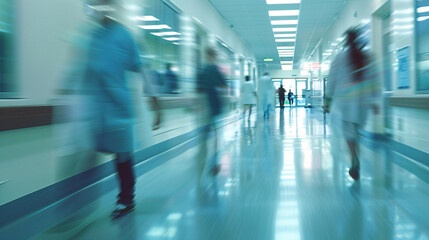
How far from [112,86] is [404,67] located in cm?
531

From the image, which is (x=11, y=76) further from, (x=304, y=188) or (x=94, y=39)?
(x=304, y=188)

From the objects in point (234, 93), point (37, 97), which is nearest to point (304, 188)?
point (37, 97)

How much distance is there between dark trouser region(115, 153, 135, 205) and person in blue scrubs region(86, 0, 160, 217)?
3.0 inches

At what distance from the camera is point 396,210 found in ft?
8.68

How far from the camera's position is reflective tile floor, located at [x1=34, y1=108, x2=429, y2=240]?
2.25 m

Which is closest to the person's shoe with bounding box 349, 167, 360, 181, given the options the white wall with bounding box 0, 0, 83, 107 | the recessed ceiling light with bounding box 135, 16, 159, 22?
the white wall with bounding box 0, 0, 83, 107

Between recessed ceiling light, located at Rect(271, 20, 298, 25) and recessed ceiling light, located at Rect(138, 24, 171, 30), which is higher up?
recessed ceiling light, located at Rect(271, 20, 298, 25)

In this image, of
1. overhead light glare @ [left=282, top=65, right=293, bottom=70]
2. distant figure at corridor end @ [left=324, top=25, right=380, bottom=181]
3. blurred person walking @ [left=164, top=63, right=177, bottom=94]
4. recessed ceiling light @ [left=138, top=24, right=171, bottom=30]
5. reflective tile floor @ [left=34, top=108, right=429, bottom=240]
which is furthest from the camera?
overhead light glare @ [left=282, top=65, right=293, bottom=70]

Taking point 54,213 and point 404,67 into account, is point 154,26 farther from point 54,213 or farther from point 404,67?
point 54,213

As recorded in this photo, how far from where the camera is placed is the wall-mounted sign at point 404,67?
5.73 meters

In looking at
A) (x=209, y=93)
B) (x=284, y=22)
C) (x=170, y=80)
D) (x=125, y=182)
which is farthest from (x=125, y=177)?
(x=284, y=22)

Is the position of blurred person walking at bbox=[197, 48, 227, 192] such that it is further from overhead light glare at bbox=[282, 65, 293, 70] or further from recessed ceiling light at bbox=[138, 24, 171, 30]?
overhead light glare at bbox=[282, 65, 293, 70]

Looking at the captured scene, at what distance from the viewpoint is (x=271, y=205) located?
9.30 ft

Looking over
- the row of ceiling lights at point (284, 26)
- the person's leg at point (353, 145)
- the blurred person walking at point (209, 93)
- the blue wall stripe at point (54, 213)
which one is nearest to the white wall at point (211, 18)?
the row of ceiling lights at point (284, 26)
